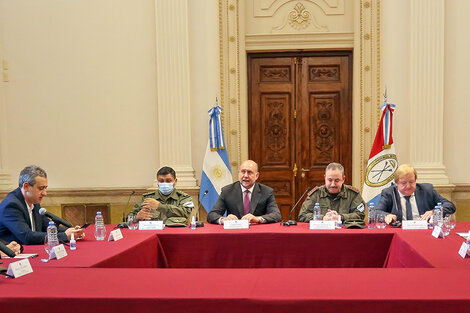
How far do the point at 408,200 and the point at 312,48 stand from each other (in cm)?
279

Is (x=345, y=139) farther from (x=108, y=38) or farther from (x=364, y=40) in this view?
(x=108, y=38)

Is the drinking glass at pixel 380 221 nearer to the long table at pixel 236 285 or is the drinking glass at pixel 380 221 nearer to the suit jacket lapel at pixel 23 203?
the long table at pixel 236 285

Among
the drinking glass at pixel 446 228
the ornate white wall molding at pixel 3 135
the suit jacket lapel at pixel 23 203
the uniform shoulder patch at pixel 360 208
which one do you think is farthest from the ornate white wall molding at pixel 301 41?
the suit jacket lapel at pixel 23 203

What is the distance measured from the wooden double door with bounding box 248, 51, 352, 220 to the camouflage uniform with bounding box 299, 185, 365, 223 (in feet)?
6.65

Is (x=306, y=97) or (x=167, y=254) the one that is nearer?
(x=167, y=254)

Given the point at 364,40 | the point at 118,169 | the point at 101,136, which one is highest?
the point at 364,40

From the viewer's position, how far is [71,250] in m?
2.88

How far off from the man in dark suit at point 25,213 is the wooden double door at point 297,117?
341 cm

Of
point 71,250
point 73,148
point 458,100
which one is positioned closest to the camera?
point 71,250

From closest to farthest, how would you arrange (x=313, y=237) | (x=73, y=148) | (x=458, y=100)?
1. (x=313, y=237)
2. (x=458, y=100)
3. (x=73, y=148)

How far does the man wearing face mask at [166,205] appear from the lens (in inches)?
157

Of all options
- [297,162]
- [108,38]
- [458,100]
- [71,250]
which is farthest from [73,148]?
[458,100]

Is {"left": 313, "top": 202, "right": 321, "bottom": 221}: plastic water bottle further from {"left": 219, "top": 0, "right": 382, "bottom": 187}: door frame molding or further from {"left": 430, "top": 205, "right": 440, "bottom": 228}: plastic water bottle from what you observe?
{"left": 219, "top": 0, "right": 382, "bottom": 187}: door frame molding

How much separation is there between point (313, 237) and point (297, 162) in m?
2.94
